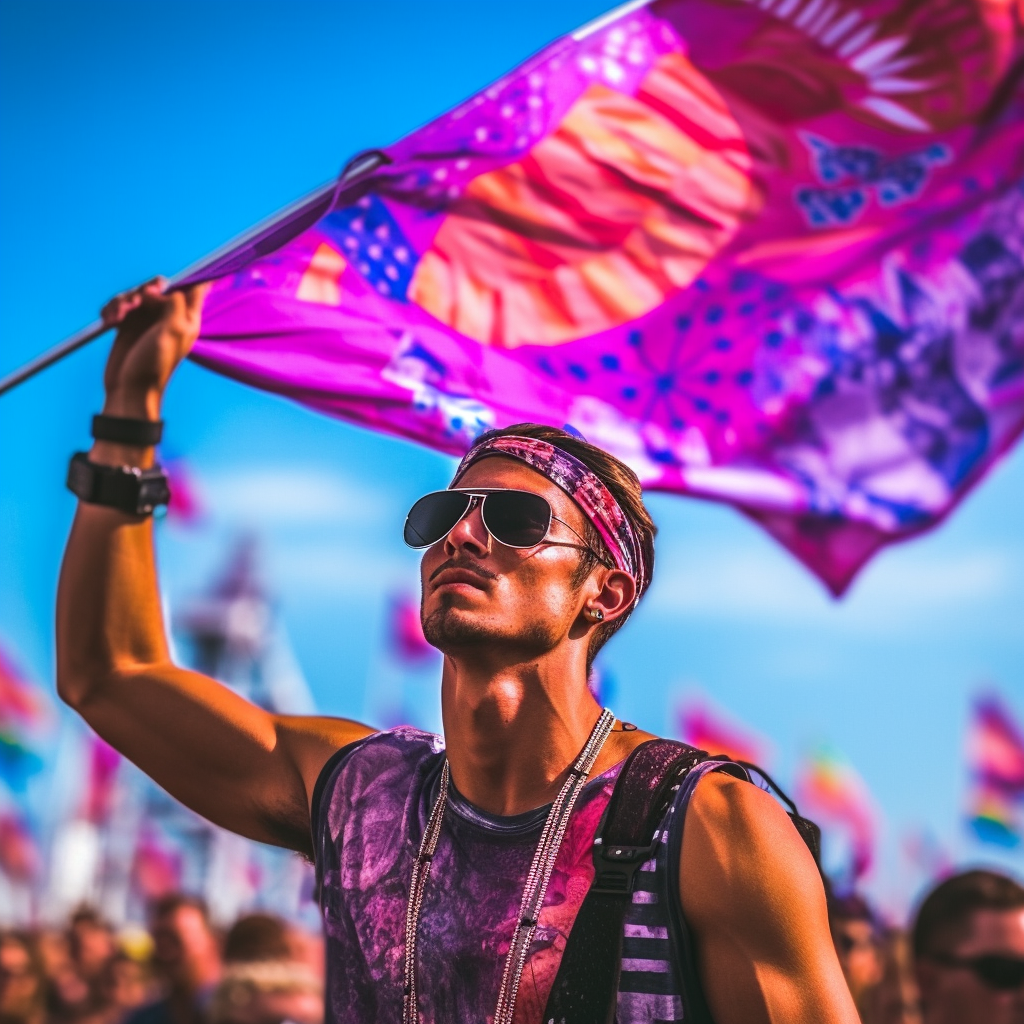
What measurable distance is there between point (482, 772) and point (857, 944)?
3.57m

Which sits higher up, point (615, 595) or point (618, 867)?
point (615, 595)

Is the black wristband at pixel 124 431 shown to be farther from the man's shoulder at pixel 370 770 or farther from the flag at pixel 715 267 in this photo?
the man's shoulder at pixel 370 770

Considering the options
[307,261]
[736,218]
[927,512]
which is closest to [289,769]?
[307,261]

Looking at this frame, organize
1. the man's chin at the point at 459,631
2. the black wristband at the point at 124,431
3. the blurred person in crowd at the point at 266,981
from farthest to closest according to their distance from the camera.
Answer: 1. the blurred person in crowd at the point at 266,981
2. the black wristband at the point at 124,431
3. the man's chin at the point at 459,631

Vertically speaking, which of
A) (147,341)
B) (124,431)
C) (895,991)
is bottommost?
(895,991)

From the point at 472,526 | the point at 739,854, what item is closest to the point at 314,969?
the point at 472,526

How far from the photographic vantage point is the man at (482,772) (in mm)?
2408

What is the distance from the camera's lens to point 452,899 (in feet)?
8.79

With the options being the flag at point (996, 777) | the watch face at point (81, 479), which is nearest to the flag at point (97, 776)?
the flag at point (996, 777)

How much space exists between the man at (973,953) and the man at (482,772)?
2.00m

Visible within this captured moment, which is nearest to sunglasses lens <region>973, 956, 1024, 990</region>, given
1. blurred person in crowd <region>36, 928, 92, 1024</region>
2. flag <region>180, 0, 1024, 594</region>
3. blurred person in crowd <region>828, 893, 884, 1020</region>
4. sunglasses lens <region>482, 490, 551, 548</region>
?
blurred person in crowd <region>828, 893, 884, 1020</region>

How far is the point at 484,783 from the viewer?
9.29 ft

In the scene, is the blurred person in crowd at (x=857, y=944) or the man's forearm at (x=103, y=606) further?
the blurred person in crowd at (x=857, y=944)

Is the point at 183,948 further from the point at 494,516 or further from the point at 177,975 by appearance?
the point at 494,516
